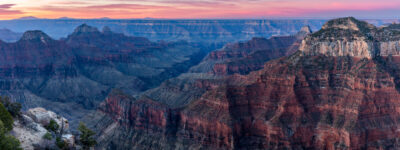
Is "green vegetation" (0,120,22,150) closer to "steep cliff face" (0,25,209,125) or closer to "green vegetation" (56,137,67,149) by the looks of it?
"green vegetation" (56,137,67,149)

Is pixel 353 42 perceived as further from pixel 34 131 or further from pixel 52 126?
pixel 34 131

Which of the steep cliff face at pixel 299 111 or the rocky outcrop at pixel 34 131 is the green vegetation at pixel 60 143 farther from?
the steep cliff face at pixel 299 111

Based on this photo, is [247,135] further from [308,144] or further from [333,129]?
[333,129]

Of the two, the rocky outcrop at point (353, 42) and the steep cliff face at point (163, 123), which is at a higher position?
the rocky outcrop at point (353, 42)

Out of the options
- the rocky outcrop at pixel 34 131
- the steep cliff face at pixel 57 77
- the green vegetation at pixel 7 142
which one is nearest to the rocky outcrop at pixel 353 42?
the rocky outcrop at pixel 34 131

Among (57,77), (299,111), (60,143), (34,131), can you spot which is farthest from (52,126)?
(57,77)

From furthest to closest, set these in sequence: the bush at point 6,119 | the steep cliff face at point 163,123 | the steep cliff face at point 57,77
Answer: the steep cliff face at point 57,77 → the steep cliff face at point 163,123 → the bush at point 6,119

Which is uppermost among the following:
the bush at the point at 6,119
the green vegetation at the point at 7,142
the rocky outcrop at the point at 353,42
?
the rocky outcrop at the point at 353,42

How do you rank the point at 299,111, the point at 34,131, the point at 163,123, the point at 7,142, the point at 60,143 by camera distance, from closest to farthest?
the point at 7,142
the point at 60,143
the point at 34,131
the point at 299,111
the point at 163,123

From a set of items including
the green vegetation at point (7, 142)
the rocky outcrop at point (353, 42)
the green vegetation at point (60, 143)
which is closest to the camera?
the green vegetation at point (7, 142)
